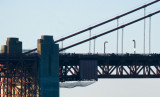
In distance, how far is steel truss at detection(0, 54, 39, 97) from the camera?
10331 cm

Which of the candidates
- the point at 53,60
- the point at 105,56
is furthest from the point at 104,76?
the point at 53,60

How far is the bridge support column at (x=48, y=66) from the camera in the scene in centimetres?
10281

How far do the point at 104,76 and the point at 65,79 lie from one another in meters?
7.62

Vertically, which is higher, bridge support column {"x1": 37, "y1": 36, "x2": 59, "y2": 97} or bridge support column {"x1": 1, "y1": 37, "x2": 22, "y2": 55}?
bridge support column {"x1": 1, "y1": 37, "x2": 22, "y2": 55}

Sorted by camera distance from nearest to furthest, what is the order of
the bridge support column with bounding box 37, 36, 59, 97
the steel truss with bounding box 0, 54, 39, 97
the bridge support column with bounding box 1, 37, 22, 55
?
the bridge support column with bounding box 37, 36, 59, 97, the steel truss with bounding box 0, 54, 39, 97, the bridge support column with bounding box 1, 37, 22, 55

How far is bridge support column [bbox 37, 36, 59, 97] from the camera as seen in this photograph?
103 metres

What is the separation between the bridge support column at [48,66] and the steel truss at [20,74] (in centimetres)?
147

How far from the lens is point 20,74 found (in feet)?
343

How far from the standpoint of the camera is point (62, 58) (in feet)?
361

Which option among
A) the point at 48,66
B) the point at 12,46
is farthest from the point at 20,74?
the point at 12,46

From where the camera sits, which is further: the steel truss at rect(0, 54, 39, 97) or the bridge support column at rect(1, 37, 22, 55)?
the bridge support column at rect(1, 37, 22, 55)

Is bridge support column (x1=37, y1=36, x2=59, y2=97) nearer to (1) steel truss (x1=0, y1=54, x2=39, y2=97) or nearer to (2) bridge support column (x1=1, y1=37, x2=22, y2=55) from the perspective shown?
(1) steel truss (x1=0, y1=54, x2=39, y2=97)

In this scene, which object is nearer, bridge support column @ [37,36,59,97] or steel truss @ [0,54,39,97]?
bridge support column @ [37,36,59,97]

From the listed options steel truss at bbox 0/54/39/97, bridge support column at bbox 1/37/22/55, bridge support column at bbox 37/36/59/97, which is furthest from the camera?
bridge support column at bbox 1/37/22/55
